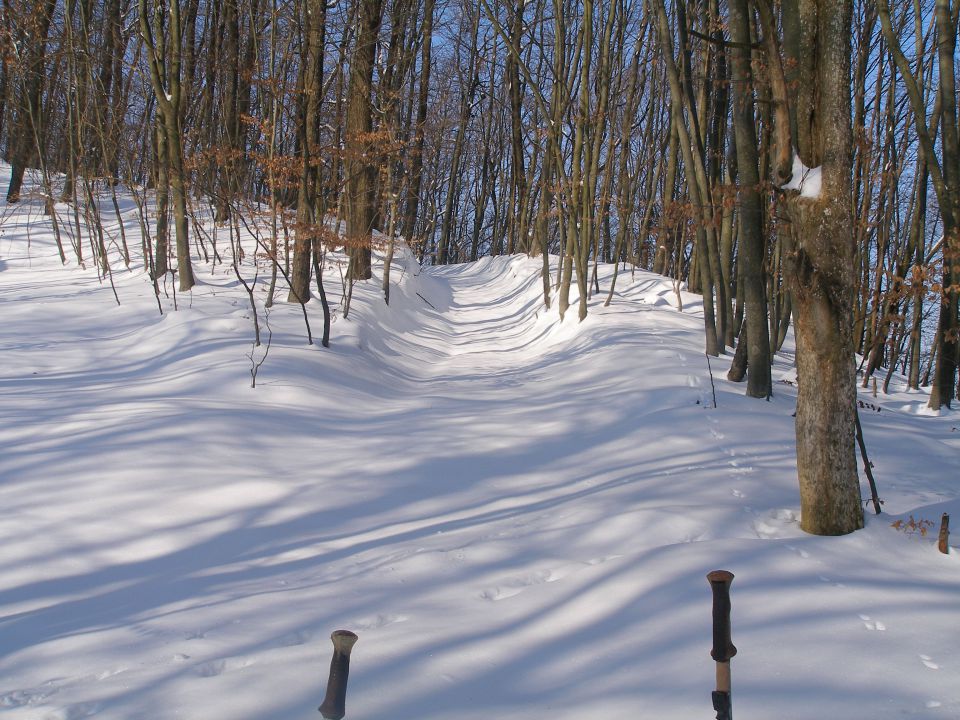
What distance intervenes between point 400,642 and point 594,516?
2090 millimetres

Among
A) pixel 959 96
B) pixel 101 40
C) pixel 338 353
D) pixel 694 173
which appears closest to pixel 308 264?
pixel 338 353

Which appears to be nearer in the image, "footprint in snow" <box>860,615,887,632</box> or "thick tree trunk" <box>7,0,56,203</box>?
"footprint in snow" <box>860,615,887,632</box>

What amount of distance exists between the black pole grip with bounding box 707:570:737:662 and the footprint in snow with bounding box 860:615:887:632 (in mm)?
1726

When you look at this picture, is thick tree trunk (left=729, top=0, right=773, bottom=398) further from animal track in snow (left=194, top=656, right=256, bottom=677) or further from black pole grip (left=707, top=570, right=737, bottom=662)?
black pole grip (left=707, top=570, right=737, bottom=662)

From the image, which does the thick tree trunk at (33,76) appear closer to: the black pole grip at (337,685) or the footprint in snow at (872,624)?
the black pole grip at (337,685)

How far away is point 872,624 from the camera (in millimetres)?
3176

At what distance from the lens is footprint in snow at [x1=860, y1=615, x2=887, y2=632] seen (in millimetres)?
3137

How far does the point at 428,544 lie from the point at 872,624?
252 centimetres

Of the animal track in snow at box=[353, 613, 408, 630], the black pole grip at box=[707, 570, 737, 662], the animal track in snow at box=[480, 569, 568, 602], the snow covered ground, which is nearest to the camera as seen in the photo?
the black pole grip at box=[707, 570, 737, 662]

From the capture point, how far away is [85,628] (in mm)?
3434

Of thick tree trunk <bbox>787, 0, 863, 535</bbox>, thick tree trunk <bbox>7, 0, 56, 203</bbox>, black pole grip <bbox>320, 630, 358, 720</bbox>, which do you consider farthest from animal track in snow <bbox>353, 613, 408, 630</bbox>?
thick tree trunk <bbox>7, 0, 56, 203</bbox>

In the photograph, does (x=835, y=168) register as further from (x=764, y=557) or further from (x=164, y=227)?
(x=164, y=227)

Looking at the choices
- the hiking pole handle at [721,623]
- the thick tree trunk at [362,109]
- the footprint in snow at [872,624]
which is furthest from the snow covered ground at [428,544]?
the thick tree trunk at [362,109]

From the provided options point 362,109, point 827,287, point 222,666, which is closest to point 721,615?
point 222,666
